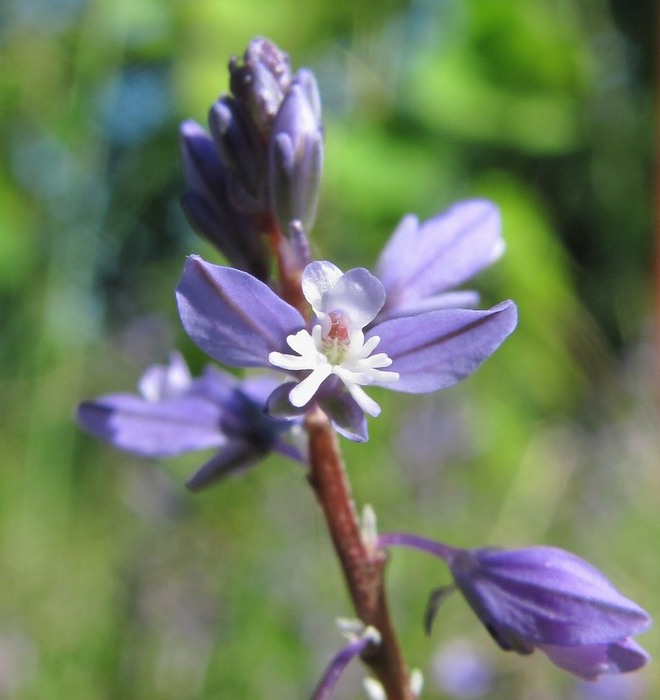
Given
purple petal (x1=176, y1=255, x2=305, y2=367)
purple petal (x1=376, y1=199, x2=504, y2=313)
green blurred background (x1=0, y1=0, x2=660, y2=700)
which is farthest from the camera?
green blurred background (x1=0, y1=0, x2=660, y2=700)

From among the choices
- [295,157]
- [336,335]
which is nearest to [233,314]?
[336,335]

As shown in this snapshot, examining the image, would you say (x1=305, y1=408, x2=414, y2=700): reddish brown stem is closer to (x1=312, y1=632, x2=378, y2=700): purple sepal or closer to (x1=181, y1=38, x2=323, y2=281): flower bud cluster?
(x1=312, y1=632, x2=378, y2=700): purple sepal

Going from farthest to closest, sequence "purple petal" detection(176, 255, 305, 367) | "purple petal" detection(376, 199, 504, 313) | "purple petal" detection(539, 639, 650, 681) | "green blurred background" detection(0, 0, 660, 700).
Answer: "green blurred background" detection(0, 0, 660, 700) → "purple petal" detection(376, 199, 504, 313) → "purple petal" detection(539, 639, 650, 681) → "purple petal" detection(176, 255, 305, 367)

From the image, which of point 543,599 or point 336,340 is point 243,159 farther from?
point 543,599

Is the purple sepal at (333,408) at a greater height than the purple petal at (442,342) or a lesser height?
lesser

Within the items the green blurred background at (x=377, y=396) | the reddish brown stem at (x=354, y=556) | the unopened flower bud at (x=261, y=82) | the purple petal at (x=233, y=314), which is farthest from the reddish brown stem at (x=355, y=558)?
the green blurred background at (x=377, y=396)

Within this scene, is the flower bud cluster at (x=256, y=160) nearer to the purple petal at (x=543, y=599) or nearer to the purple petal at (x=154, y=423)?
the purple petal at (x=154, y=423)

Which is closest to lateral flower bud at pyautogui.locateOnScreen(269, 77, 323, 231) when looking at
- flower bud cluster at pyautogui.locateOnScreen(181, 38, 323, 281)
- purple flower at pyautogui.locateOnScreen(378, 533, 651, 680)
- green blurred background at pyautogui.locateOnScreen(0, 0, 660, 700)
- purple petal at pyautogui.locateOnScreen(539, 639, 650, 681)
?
flower bud cluster at pyautogui.locateOnScreen(181, 38, 323, 281)
